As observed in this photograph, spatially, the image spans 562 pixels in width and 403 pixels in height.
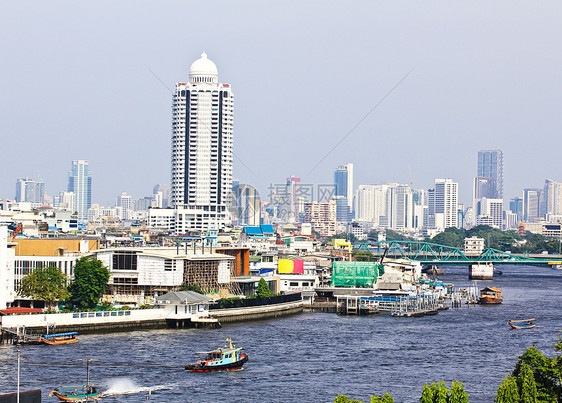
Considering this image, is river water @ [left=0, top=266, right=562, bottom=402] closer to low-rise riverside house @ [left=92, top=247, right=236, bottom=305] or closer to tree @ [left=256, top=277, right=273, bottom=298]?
tree @ [left=256, top=277, right=273, bottom=298]

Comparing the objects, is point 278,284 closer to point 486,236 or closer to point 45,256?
point 45,256

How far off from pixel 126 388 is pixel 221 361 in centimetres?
378

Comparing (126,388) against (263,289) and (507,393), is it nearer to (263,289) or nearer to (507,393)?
(507,393)

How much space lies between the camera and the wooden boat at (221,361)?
26.6m

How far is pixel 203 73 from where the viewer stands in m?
94.1

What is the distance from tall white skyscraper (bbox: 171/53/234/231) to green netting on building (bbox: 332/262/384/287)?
42.1 meters

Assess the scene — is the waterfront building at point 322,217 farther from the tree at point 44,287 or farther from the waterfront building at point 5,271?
the waterfront building at point 5,271

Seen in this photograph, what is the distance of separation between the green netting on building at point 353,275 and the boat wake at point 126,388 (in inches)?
1032

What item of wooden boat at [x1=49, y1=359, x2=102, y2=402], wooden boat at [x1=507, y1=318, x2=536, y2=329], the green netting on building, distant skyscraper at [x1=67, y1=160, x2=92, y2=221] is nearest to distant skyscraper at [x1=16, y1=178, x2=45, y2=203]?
distant skyscraper at [x1=67, y1=160, x2=92, y2=221]

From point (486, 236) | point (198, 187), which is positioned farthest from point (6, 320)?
point (486, 236)

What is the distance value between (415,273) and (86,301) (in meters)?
33.3

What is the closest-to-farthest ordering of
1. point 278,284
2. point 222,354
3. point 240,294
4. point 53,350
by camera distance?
point 222,354 < point 53,350 < point 240,294 < point 278,284

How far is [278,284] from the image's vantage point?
4838cm

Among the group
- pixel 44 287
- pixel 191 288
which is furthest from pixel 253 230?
pixel 44 287
